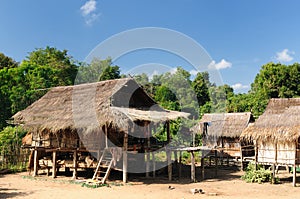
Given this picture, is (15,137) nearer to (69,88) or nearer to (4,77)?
(69,88)

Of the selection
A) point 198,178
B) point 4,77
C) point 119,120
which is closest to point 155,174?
point 198,178

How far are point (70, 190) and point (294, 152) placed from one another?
9582 mm

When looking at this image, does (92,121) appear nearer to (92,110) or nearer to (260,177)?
(92,110)

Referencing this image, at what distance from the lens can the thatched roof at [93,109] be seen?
12.6 m

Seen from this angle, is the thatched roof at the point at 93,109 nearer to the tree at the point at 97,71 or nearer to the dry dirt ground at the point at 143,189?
the dry dirt ground at the point at 143,189

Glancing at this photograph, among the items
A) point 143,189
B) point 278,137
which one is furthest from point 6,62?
point 278,137

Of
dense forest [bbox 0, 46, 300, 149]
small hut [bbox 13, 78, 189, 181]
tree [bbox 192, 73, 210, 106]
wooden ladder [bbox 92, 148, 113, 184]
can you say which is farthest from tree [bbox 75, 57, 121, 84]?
wooden ladder [bbox 92, 148, 113, 184]

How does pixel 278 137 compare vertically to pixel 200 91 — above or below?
below

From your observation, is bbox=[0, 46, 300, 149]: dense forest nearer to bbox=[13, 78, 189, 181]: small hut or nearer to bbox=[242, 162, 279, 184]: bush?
bbox=[13, 78, 189, 181]: small hut

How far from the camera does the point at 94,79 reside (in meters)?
40.3

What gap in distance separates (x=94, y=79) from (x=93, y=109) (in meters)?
27.7

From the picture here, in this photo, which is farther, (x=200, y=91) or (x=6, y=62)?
(x=200, y=91)

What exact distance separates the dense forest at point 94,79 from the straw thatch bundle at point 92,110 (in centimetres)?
269

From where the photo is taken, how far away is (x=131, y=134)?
47.1ft
